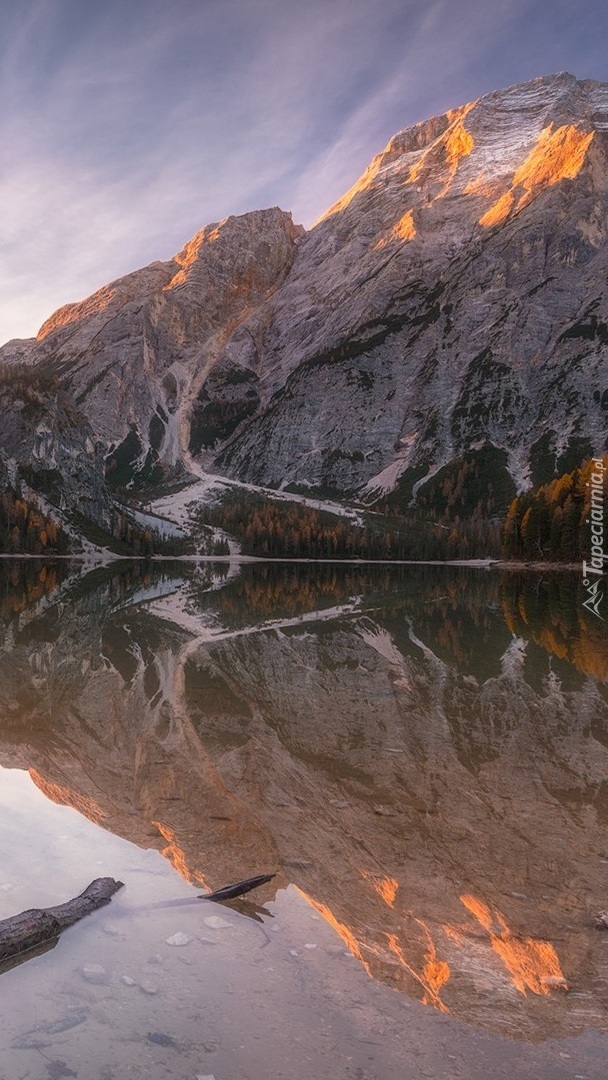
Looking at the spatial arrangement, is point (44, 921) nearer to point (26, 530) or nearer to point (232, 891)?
point (232, 891)

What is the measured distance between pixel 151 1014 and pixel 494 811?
25.9 ft

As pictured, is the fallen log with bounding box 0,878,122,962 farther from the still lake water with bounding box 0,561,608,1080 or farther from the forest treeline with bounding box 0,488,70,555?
the forest treeline with bounding box 0,488,70,555

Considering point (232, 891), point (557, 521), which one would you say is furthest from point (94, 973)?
point (557, 521)

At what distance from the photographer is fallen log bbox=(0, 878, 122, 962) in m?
7.77

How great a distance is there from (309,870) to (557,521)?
132129 millimetres

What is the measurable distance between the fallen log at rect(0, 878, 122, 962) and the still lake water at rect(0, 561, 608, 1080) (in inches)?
8.6

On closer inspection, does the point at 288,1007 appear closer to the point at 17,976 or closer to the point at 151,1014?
the point at 151,1014

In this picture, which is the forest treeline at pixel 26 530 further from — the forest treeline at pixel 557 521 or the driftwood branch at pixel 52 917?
the driftwood branch at pixel 52 917

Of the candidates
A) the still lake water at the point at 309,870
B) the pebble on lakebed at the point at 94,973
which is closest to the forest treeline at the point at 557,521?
the still lake water at the point at 309,870

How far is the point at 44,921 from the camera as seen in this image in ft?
26.7

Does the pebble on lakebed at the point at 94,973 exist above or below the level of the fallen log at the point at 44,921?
below

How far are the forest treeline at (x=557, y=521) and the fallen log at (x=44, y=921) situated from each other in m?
126

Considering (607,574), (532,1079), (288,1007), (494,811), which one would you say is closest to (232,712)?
(494,811)

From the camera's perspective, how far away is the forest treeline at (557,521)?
13050 centimetres
